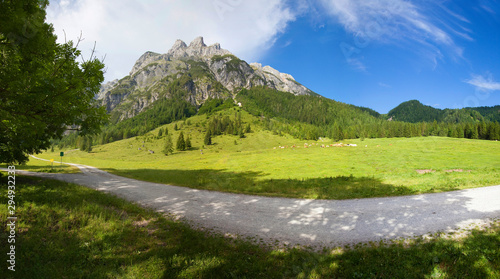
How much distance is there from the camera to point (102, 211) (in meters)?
9.89

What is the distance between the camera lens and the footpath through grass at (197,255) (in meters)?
5.59

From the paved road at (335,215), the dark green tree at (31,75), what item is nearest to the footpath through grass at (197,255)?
the paved road at (335,215)

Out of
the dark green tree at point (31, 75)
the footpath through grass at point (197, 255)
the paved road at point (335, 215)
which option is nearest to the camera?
the footpath through grass at point (197, 255)

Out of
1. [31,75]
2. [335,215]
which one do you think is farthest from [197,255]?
[31,75]

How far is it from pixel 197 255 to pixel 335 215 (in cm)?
753

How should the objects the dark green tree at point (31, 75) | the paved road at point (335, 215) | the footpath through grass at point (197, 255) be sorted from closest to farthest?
the footpath through grass at point (197, 255), the dark green tree at point (31, 75), the paved road at point (335, 215)

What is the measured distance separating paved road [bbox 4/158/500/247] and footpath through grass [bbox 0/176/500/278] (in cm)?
94

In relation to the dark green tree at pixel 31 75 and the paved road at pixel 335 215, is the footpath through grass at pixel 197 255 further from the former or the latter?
the dark green tree at pixel 31 75

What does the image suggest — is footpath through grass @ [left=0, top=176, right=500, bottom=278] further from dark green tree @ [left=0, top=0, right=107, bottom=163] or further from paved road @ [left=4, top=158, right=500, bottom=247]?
dark green tree @ [left=0, top=0, right=107, bottom=163]

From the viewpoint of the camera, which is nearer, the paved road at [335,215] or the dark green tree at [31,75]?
the dark green tree at [31,75]

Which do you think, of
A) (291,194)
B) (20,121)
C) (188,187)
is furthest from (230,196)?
(20,121)

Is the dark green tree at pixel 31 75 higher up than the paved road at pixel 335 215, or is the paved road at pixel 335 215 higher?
the dark green tree at pixel 31 75

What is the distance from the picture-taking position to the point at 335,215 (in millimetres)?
10531

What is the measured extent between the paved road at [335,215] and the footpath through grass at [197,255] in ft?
3.07
